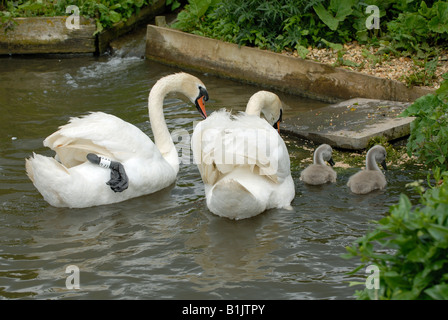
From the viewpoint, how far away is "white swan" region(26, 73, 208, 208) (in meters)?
6.01

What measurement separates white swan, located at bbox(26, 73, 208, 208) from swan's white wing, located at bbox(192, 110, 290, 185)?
0.78 metres

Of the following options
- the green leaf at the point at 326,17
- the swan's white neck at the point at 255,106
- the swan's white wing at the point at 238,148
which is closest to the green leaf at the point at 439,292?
the swan's white wing at the point at 238,148

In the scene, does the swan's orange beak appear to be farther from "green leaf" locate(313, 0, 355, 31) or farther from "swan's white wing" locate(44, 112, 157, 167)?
"green leaf" locate(313, 0, 355, 31)

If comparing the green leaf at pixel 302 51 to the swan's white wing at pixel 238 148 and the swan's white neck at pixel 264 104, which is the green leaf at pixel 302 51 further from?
the swan's white wing at pixel 238 148

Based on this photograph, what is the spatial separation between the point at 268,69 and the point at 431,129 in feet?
14.3

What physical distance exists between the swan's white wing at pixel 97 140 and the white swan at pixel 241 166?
795 millimetres

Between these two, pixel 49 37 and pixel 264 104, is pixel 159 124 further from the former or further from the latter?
pixel 49 37

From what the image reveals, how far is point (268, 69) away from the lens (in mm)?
10195

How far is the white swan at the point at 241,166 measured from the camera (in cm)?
552
